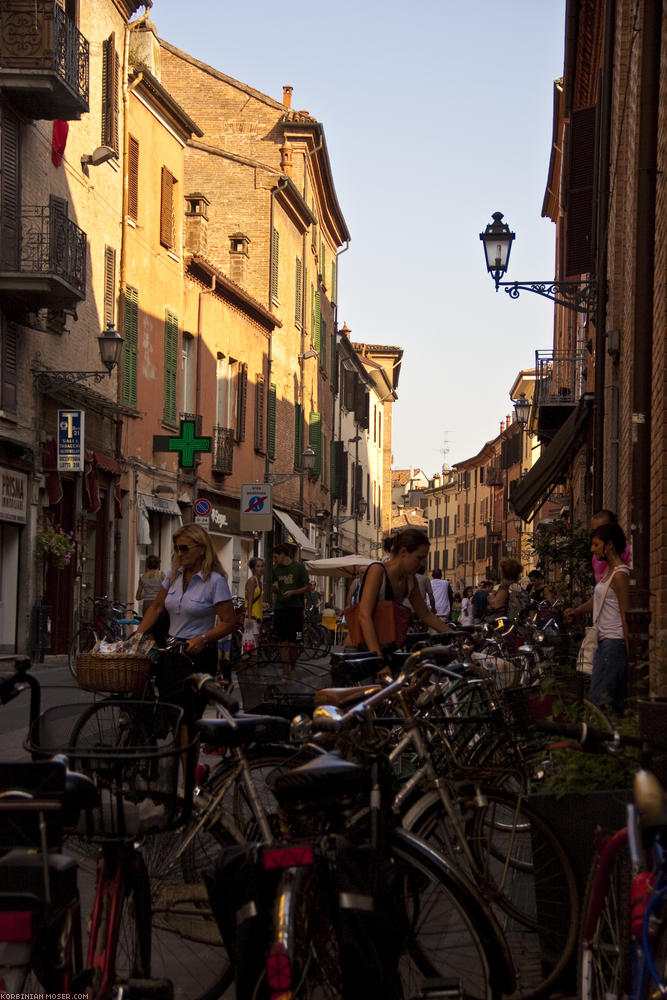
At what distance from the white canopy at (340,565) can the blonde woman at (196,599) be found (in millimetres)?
22382

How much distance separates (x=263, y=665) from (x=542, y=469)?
14.6 metres

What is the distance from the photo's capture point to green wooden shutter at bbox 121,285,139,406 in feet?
84.6

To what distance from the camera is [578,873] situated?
4680 millimetres

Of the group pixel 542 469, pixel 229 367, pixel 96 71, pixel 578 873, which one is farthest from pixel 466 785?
pixel 229 367

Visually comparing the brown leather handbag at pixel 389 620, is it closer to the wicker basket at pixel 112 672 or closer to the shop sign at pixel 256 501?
the wicker basket at pixel 112 672

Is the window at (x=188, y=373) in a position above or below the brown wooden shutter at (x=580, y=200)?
below

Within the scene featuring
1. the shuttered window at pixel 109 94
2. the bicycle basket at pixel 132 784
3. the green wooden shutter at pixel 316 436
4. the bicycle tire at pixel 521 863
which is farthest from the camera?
the green wooden shutter at pixel 316 436

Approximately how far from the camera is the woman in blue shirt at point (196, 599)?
8055 millimetres

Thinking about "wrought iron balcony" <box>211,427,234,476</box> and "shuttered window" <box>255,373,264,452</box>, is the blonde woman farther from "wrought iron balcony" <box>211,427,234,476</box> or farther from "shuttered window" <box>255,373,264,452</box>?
"shuttered window" <box>255,373,264,452</box>

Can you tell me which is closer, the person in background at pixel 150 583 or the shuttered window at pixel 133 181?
the person in background at pixel 150 583

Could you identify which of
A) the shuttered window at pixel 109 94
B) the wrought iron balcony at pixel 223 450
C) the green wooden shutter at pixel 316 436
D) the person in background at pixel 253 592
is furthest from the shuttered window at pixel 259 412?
the person in background at pixel 253 592

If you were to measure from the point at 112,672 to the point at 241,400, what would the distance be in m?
28.8

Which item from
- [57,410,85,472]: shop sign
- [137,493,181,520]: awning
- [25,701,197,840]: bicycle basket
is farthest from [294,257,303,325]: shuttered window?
[25,701,197,840]: bicycle basket

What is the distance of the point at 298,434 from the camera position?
44.2 meters
